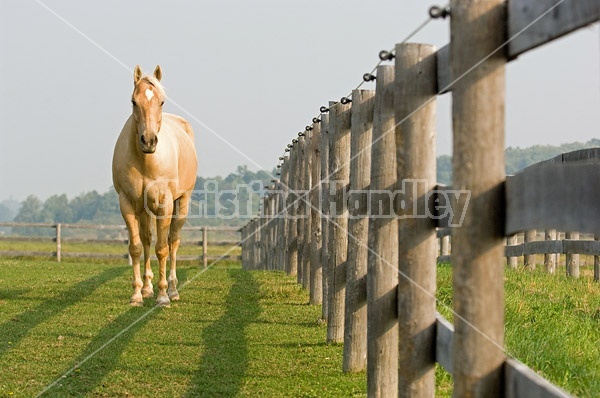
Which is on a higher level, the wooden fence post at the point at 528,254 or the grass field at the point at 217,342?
the wooden fence post at the point at 528,254

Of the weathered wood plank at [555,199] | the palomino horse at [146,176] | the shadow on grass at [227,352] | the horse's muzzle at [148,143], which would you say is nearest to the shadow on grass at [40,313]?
the palomino horse at [146,176]

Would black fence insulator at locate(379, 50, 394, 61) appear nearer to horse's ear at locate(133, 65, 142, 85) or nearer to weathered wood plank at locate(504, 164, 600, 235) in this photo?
weathered wood plank at locate(504, 164, 600, 235)

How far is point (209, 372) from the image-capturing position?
6.40 metres

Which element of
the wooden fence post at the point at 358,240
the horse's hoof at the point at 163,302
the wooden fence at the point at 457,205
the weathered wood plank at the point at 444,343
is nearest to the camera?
the wooden fence at the point at 457,205

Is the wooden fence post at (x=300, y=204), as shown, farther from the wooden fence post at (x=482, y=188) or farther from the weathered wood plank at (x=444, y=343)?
the wooden fence post at (x=482, y=188)

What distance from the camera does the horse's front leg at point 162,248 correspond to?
10742 millimetres

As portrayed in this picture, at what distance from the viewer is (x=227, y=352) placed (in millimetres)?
7227

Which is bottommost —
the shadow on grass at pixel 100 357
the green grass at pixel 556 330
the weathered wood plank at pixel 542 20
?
the shadow on grass at pixel 100 357

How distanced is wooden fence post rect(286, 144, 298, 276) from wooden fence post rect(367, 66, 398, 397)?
855 centimetres

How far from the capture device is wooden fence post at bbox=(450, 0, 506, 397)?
3078 mm

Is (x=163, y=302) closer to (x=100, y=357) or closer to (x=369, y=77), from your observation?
(x=100, y=357)

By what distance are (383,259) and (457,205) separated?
5.97ft

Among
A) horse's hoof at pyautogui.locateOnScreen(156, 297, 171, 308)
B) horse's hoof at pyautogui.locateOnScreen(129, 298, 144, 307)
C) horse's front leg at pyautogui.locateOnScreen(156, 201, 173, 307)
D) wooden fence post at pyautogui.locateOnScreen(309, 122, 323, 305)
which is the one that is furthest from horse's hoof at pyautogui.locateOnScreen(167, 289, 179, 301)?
wooden fence post at pyautogui.locateOnScreen(309, 122, 323, 305)

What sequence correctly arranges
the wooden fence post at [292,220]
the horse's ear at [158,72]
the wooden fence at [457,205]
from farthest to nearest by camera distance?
the wooden fence post at [292,220], the horse's ear at [158,72], the wooden fence at [457,205]
